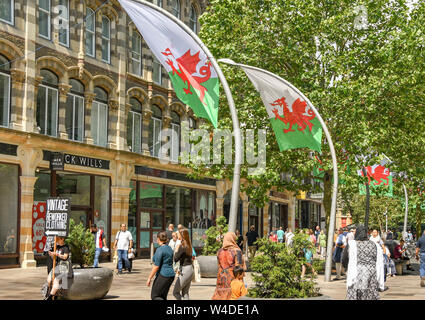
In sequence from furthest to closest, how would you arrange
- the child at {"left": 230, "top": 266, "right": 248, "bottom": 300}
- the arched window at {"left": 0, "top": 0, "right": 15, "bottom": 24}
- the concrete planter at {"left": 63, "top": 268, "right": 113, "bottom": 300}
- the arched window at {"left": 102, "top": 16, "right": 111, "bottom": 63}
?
the arched window at {"left": 102, "top": 16, "right": 111, "bottom": 63}
the arched window at {"left": 0, "top": 0, "right": 15, "bottom": 24}
the concrete planter at {"left": 63, "top": 268, "right": 113, "bottom": 300}
the child at {"left": 230, "top": 266, "right": 248, "bottom": 300}

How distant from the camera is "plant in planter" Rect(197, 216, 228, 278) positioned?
70.9ft

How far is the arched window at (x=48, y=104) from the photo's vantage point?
26.3 meters

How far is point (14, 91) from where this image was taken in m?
24.9

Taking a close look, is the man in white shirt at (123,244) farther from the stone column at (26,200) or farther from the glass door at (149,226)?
the glass door at (149,226)

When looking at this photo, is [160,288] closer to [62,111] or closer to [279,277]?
[279,277]

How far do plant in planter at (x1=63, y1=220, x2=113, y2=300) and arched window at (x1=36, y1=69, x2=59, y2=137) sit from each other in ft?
38.0

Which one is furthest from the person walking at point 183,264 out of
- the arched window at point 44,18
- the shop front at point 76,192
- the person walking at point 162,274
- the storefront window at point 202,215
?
the storefront window at point 202,215

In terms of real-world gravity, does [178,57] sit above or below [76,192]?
above

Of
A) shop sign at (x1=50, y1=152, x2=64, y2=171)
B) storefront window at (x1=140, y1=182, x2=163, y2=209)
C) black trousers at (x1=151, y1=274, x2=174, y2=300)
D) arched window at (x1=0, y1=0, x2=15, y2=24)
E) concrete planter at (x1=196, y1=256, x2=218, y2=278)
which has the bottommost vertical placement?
concrete planter at (x1=196, y1=256, x2=218, y2=278)

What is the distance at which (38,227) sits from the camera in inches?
1019

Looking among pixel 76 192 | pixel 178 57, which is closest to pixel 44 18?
pixel 76 192

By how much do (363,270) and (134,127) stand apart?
76.8 ft

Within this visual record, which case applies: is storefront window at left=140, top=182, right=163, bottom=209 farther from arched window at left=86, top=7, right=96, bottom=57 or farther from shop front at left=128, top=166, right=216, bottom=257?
arched window at left=86, top=7, right=96, bottom=57

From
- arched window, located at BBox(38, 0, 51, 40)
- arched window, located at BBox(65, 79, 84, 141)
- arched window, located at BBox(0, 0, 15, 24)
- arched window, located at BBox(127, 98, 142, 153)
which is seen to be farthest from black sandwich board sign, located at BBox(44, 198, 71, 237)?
arched window, located at BBox(127, 98, 142, 153)
